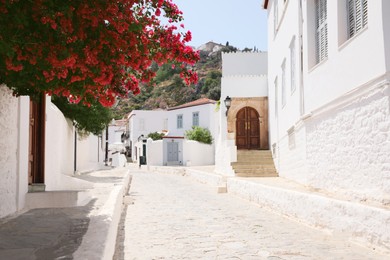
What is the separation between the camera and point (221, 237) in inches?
274

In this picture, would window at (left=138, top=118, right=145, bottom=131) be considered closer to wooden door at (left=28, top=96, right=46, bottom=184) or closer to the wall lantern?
the wall lantern

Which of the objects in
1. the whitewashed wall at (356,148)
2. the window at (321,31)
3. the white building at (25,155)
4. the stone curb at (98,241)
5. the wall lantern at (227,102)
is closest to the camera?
the stone curb at (98,241)

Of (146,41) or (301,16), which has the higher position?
(301,16)

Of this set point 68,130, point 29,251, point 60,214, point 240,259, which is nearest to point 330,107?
point 240,259

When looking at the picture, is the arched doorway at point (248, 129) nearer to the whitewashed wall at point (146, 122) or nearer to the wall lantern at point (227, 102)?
the wall lantern at point (227, 102)

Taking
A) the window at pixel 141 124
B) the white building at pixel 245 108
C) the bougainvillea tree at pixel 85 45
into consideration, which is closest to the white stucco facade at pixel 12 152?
the bougainvillea tree at pixel 85 45

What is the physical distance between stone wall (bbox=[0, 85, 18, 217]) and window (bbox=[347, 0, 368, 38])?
6.75m

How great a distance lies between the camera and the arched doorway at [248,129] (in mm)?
21766

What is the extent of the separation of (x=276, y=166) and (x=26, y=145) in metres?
11.4

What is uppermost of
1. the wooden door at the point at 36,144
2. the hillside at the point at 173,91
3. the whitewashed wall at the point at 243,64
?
the hillside at the point at 173,91

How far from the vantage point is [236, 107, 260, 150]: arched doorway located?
21.8m

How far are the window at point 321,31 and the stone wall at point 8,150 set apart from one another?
24.5 feet

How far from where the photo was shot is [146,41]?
5.29 meters

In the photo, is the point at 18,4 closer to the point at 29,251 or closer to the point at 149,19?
the point at 149,19
